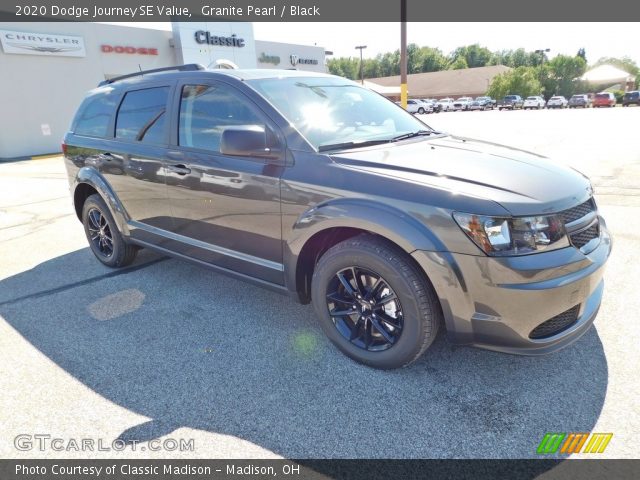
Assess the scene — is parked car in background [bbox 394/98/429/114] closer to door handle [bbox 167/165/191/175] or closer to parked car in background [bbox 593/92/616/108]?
parked car in background [bbox 593/92/616/108]

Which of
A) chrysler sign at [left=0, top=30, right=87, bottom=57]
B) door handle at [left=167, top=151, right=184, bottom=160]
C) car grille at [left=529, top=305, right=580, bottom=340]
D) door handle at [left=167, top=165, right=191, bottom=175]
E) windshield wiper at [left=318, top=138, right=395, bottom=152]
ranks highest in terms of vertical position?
chrysler sign at [left=0, top=30, right=87, bottom=57]

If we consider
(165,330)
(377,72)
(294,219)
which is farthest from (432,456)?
(377,72)

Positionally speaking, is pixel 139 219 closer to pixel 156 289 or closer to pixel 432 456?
pixel 156 289

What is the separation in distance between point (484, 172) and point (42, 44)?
2180 cm

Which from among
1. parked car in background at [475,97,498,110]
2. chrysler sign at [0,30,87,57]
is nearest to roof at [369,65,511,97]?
parked car in background at [475,97,498,110]

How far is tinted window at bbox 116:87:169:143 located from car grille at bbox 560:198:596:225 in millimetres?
3011

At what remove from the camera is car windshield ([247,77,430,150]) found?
3006mm

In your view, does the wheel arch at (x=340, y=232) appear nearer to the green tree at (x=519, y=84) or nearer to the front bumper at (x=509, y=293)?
the front bumper at (x=509, y=293)

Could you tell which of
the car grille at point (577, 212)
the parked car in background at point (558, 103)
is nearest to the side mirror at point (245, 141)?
the car grille at point (577, 212)

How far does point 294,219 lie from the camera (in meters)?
2.85

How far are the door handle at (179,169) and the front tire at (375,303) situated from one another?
136 centimetres

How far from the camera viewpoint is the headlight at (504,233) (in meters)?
2.21

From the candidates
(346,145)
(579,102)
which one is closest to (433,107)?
(579,102)

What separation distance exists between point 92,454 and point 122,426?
0.65 ft
